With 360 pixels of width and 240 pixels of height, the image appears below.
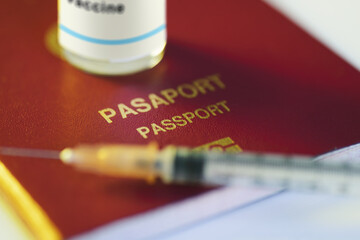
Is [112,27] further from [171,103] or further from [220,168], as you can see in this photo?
[220,168]

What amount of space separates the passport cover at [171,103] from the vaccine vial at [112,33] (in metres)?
0.02

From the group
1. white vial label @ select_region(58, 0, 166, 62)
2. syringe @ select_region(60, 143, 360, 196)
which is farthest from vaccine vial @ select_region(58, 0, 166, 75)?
syringe @ select_region(60, 143, 360, 196)

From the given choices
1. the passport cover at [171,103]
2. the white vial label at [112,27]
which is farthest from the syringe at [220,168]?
the white vial label at [112,27]

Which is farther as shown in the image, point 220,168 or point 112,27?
point 112,27

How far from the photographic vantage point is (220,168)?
1.78ft

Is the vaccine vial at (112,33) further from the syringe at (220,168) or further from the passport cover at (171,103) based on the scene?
the syringe at (220,168)

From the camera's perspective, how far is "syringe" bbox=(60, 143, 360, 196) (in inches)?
21.0

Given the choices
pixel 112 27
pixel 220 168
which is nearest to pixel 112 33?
pixel 112 27

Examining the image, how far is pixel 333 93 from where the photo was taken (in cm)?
68

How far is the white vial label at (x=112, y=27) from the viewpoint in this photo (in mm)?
642

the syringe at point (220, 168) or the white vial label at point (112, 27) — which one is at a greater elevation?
the white vial label at point (112, 27)

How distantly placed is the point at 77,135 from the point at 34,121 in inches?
2.0

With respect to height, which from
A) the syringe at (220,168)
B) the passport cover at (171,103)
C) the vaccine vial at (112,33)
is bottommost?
the syringe at (220,168)

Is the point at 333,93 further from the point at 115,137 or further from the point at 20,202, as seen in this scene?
the point at 20,202
